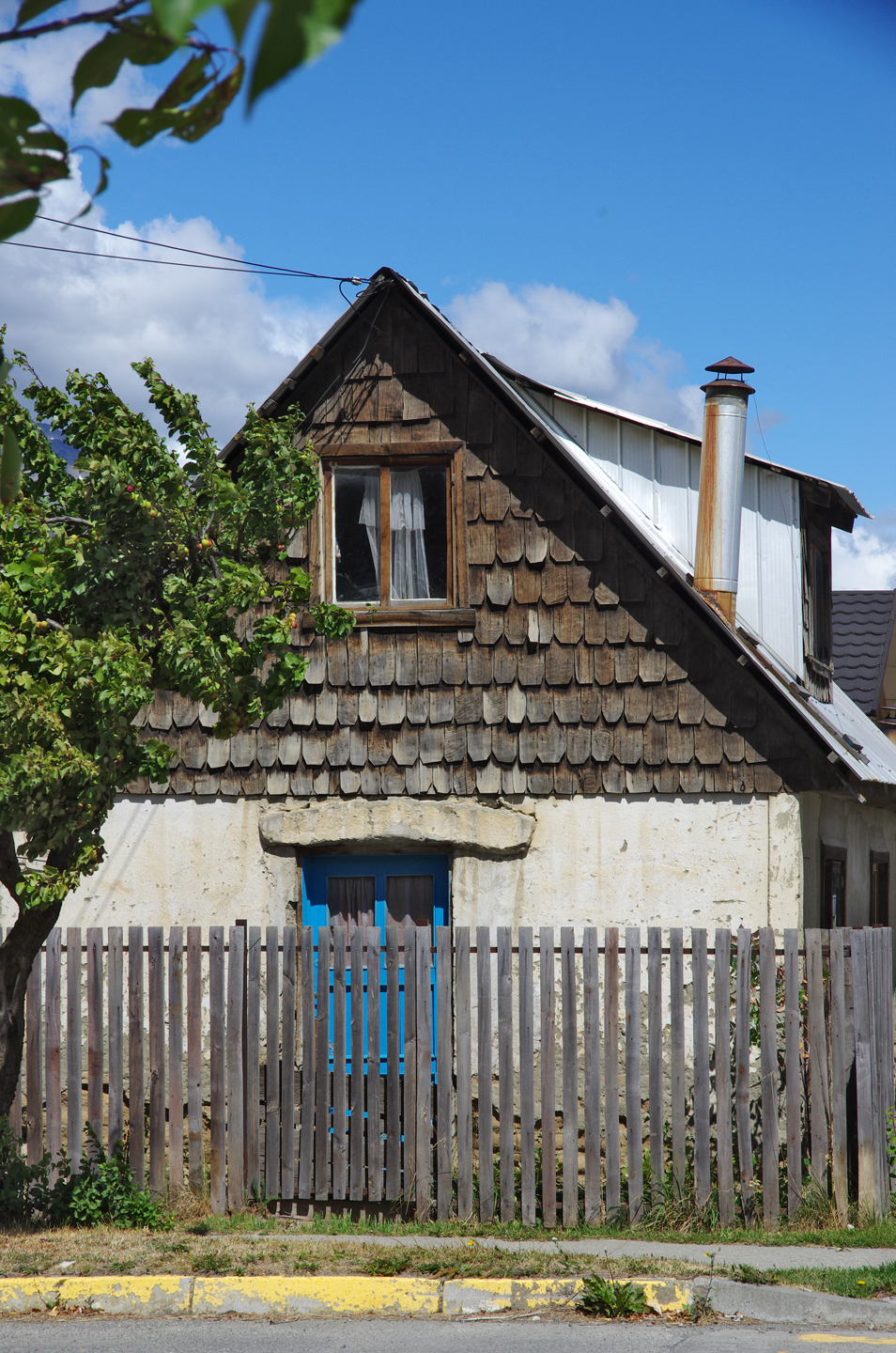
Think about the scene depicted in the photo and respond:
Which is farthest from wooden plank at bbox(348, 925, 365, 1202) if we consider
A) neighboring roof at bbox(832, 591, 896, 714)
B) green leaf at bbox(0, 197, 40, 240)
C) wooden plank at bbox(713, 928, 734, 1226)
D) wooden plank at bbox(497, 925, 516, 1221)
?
neighboring roof at bbox(832, 591, 896, 714)

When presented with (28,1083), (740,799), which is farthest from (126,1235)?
(740,799)

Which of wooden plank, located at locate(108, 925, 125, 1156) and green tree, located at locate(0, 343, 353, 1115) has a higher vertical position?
green tree, located at locate(0, 343, 353, 1115)

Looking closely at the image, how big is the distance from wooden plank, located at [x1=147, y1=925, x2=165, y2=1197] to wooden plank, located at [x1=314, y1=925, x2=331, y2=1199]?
926mm

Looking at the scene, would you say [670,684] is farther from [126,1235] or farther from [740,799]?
[126,1235]

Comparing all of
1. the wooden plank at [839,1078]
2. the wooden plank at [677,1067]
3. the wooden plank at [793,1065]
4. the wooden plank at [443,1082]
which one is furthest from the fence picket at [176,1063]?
the wooden plank at [839,1078]

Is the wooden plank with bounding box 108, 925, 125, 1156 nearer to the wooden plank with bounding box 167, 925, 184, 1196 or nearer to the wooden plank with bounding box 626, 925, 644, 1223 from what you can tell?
the wooden plank with bounding box 167, 925, 184, 1196

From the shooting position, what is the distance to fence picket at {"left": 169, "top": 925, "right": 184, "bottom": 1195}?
714cm

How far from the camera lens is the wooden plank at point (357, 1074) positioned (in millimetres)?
6977

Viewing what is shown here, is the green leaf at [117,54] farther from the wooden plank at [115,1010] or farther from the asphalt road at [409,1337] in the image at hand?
the wooden plank at [115,1010]

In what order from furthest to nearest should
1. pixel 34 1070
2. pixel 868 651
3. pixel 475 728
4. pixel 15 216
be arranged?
1. pixel 868 651
2. pixel 475 728
3. pixel 34 1070
4. pixel 15 216

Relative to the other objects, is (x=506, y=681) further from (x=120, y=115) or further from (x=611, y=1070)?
(x=120, y=115)

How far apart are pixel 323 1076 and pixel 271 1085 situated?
1.05 feet

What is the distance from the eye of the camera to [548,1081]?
22.3ft

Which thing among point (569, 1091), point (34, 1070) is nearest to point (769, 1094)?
point (569, 1091)
